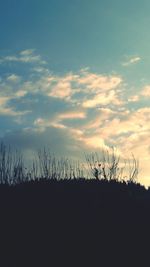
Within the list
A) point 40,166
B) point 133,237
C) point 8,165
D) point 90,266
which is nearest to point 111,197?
point 133,237

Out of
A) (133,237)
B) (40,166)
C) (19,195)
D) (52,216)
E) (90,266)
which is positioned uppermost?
(40,166)

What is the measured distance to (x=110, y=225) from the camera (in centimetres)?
1365

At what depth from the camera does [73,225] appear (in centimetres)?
1362

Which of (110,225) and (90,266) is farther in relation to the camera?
(110,225)

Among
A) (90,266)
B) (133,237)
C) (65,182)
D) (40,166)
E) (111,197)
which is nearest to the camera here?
(90,266)

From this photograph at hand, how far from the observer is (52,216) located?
45.9 ft

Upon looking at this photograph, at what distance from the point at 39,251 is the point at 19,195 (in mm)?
2928

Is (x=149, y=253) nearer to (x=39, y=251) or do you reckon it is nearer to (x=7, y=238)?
(x=39, y=251)

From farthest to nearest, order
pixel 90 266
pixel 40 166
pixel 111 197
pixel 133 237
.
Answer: pixel 40 166
pixel 111 197
pixel 133 237
pixel 90 266

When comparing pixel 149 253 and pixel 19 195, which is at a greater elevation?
pixel 19 195

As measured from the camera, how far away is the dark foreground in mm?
12648

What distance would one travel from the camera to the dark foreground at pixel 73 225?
1265cm

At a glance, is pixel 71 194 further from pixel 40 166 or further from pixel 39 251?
pixel 40 166

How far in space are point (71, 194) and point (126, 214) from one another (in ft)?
7.05
